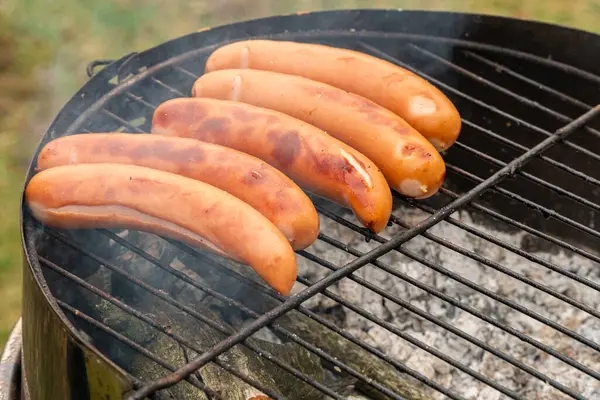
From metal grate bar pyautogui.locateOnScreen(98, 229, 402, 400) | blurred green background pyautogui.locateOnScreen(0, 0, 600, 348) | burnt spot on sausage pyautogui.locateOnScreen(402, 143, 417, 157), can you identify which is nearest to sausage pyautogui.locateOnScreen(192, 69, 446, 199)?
burnt spot on sausage pyautogui.locateOnScreen(402, 143, 417, 157)

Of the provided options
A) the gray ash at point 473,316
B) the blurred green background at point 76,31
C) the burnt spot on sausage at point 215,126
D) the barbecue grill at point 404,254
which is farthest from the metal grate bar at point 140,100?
the blurred green background at point 76,31

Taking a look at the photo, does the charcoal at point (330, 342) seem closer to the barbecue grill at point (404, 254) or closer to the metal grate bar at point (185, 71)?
the barbecue grill at point (404, 254)

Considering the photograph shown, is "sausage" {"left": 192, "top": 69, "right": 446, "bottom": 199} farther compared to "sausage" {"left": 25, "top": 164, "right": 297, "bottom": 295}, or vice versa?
"sausage" {"left": 192, "top": 69, "right": 446, "bottom": 199}

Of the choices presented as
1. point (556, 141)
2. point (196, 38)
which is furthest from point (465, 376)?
point (196, 38)

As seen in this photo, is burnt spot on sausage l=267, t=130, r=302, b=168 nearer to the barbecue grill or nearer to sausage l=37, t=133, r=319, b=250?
sausage l=37, t=133, r=319, b=250

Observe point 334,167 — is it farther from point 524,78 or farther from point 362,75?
point 524,78
